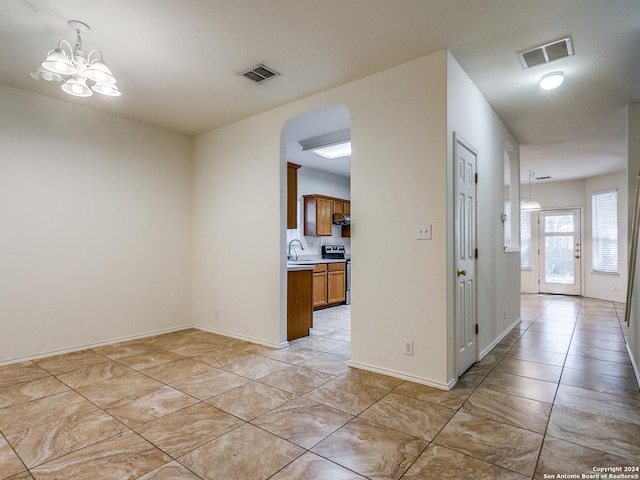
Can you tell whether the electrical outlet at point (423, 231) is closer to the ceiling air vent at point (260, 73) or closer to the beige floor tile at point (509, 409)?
the beige floor tile at point (509, 409)

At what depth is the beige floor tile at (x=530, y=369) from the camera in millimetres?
3057

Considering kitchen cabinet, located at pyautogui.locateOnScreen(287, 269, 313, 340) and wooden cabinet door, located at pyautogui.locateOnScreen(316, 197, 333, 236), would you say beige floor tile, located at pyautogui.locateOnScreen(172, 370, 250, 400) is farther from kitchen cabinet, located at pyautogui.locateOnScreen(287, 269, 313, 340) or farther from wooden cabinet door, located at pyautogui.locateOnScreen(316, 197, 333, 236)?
wooden cabinet door, located at pyautogui.locateOnScreen(316, 197, 333, 236)

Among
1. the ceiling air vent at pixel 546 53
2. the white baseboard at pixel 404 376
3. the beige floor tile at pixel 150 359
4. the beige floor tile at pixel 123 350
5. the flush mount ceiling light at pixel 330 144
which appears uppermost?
the ceiling air vent at pixel 546 53

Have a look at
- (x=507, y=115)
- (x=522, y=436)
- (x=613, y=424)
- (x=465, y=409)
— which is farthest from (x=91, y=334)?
(x=507, y=115)

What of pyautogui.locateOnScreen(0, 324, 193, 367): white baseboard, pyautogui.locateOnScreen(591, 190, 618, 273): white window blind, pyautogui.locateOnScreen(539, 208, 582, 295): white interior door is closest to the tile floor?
pyautogui.locateOnScreen(0, 324, 193, 367): white baseboard

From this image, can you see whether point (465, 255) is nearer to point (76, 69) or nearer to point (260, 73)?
point (260, 73)

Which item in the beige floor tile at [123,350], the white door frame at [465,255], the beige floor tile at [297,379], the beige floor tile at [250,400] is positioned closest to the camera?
the beige floor tile at [250,400]

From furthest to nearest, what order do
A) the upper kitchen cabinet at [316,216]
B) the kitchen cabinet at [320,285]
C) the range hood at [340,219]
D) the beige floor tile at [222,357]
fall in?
the range hood at [340,219] < the upper kitchen cabinet at [316,216] < the kitchen cabinet at [320,285] < the beige floor tile at [222,357]

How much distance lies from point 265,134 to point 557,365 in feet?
12.5

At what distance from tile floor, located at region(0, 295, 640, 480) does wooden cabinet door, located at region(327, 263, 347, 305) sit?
2.74 m

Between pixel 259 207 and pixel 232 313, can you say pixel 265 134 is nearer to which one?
pixel 259 207

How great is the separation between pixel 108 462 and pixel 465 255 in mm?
2902

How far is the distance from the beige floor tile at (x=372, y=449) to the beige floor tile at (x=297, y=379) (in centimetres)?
67

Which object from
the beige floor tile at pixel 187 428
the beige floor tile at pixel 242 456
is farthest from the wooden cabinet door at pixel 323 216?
the beige floor tile at pixel 242 456
